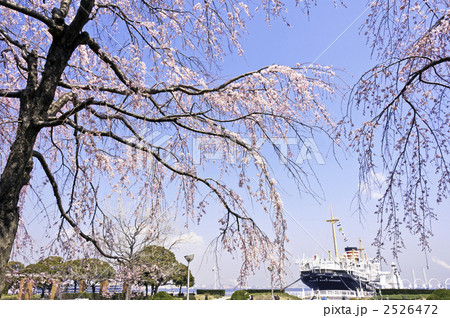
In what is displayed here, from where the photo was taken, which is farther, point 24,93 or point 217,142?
point 217,142

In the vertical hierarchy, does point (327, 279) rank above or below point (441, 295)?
below

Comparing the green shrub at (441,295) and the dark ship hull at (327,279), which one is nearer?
the green shrub at (441,295)

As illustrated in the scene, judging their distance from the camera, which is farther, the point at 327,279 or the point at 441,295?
the point at 327,279

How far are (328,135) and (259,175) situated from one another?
31.2 inches

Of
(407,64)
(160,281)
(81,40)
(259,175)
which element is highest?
(81,40)

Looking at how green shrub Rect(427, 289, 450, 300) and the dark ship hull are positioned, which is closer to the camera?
green shrub Rect(427, 289, 450, 300)
